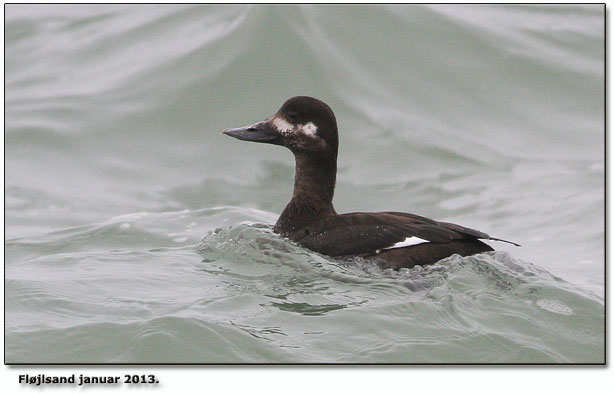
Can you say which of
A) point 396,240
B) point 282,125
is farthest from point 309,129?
point 396,240

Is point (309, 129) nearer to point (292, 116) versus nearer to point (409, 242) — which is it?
point (292, 116)

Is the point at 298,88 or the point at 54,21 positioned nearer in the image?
the point at 298,88

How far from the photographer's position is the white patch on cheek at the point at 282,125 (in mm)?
6176

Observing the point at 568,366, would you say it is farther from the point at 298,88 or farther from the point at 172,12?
the point at 172,12

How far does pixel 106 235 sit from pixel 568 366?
12.3ft

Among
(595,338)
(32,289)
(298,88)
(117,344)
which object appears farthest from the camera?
(298,88)

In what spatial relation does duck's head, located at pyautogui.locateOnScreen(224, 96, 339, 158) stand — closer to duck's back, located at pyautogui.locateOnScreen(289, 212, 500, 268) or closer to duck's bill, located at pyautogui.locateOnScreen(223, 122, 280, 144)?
duck's bill, located at pyautogui.locateOnScreen(223, 122, 280, 144)

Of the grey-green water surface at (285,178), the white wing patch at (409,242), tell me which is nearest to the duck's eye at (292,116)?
the grey-green water surface at (285,178)

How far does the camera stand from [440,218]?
335 inches

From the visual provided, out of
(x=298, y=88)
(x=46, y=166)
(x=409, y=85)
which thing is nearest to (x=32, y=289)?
(x=46, y=166)

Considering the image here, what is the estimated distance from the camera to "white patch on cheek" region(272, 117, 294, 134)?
6176mm

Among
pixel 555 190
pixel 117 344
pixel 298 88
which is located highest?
pixel 298 88

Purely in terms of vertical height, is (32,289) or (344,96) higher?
(344,96)

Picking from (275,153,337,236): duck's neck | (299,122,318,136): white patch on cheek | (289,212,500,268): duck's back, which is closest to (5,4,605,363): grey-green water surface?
(289,212,500,268): duck's back
